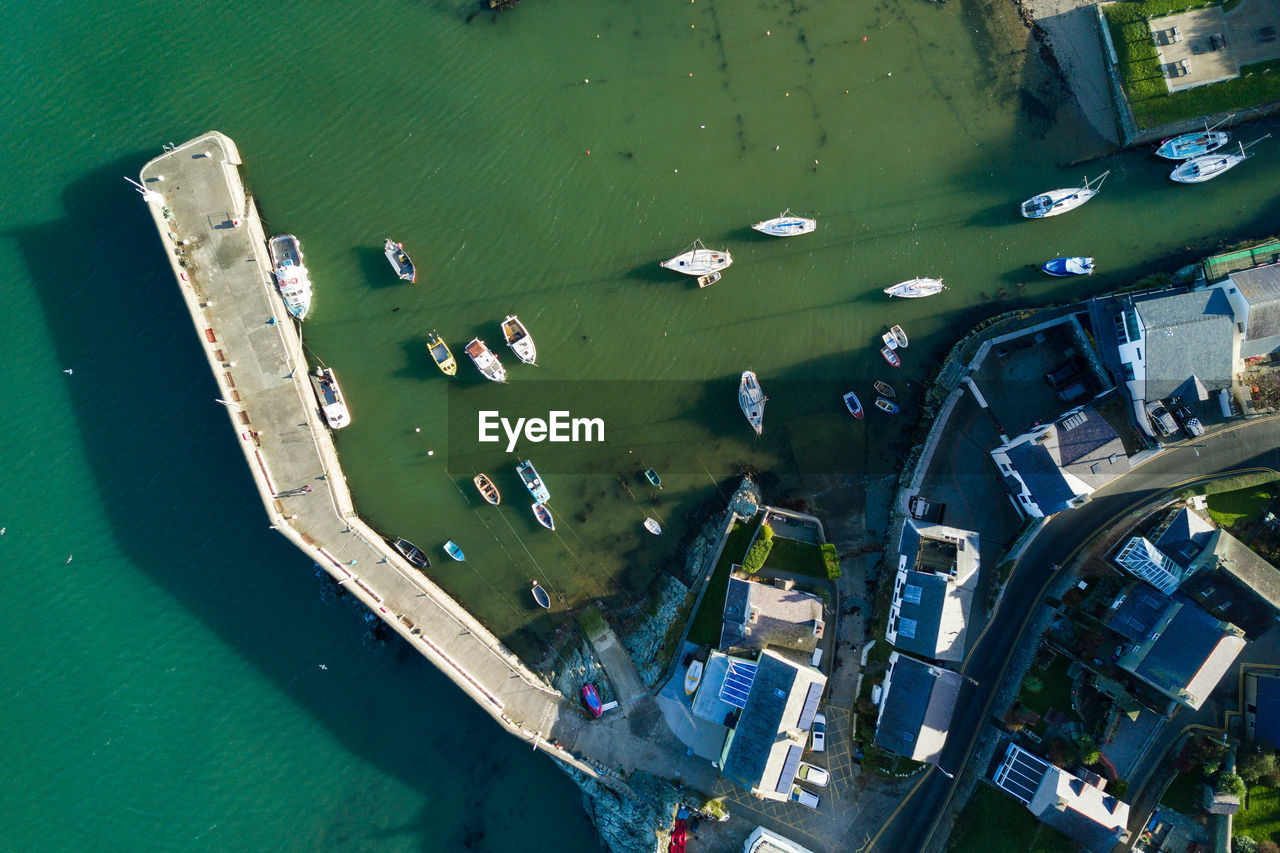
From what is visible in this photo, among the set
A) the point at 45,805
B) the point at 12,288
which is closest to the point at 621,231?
the point at 12,288

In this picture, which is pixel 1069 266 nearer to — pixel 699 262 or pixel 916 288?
pixel 916 288

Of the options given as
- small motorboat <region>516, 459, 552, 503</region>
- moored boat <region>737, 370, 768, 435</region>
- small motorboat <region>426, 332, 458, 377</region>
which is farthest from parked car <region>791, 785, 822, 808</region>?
small motorboat <region>426, 332, 458, 377</region>

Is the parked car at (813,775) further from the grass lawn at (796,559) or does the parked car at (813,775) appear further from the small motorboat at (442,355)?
the small motorboat at (442,355)

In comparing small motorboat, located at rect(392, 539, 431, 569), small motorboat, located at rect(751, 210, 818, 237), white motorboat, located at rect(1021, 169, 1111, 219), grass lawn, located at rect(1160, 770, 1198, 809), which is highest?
small motorboat, located at rect(751, 210, 818, 237)

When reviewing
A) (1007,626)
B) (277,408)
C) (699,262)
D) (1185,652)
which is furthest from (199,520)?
(1185,652)

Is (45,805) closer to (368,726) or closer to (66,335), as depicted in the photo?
(368,726)

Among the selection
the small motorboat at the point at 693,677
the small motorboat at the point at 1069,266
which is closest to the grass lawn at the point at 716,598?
the small motorboat at the point at 693,677

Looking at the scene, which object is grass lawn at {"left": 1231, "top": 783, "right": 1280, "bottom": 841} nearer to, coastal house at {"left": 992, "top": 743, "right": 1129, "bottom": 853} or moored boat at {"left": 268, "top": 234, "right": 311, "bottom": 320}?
coastal house at {"left": 992, "top": 743, "right": 1129, "bottom": 853}
